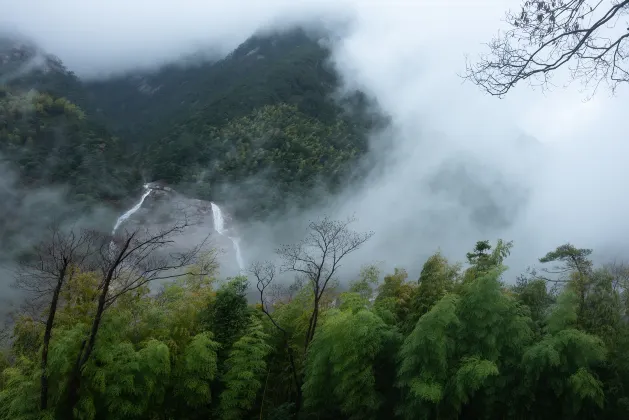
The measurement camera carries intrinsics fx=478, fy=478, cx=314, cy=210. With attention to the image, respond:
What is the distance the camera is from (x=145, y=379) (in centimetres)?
1322

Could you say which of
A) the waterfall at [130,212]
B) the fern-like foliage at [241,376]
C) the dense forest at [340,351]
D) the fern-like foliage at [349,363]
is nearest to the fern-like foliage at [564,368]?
the dense forest at [340,351]

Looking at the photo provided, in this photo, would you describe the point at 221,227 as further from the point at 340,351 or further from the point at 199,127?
the point at 340,351

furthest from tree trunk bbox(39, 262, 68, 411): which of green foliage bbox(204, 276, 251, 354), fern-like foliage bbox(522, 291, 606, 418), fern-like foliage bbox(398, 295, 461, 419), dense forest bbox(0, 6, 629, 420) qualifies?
fern-like foliage bbox(522, 291, 606, 418)

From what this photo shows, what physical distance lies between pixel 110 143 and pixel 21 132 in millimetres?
10865

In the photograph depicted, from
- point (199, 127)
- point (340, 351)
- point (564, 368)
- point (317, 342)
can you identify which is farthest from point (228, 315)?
point (199, 127)

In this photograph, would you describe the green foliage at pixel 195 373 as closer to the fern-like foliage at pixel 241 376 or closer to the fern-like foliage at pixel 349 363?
the fern-like foliage at pixel 241 376

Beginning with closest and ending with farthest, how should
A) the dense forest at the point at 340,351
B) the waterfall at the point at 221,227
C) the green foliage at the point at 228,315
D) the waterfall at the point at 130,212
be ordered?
1. the dense forest at the point at 340,351
2. the green foliage at the point at 228,315
3. the waterfall at the point at 221,227
4. the waterfall at the point at 130,212

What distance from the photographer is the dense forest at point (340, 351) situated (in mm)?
11508

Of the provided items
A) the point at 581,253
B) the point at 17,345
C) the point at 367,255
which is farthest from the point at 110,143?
the point at 581,253

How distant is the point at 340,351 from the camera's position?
13.4m

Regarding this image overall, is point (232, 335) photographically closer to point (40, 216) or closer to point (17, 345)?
point (17, 345)

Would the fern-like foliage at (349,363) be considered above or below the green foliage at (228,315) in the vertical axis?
below

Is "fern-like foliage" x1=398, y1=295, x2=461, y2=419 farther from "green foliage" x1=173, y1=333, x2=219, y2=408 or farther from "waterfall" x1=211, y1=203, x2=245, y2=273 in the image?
"waterfall" x1=211, y1=203, x2=245, y2=273

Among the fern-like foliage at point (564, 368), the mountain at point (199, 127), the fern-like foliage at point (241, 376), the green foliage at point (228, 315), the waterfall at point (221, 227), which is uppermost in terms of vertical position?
the mountain at point (199, 127)
